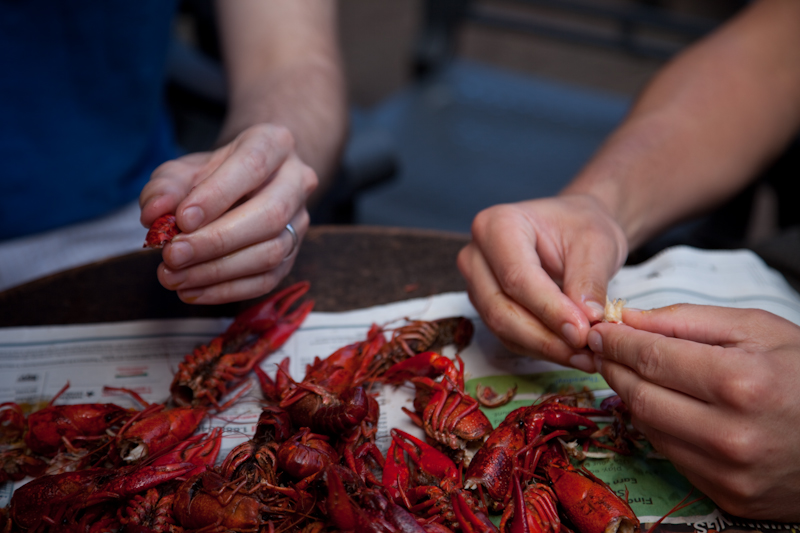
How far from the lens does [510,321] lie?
35.0 inches

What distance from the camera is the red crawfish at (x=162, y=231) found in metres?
0.81

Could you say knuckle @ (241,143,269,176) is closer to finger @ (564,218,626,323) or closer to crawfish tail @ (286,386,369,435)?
crawfish tail @ (286,386,369,435)

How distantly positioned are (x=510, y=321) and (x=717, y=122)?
83 cm

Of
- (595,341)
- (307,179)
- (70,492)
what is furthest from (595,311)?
(70,492)

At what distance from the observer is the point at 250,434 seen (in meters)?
0.92

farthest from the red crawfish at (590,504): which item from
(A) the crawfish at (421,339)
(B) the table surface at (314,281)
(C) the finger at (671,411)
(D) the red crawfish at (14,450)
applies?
(D) the red crawfish at (14,450)

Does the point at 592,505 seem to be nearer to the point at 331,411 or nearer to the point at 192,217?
the point at 331,411

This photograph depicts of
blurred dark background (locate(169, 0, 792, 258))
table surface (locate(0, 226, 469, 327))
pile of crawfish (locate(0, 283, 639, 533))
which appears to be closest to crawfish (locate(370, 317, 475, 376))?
pile of crawfish (locate(0, 283, 639, 533))

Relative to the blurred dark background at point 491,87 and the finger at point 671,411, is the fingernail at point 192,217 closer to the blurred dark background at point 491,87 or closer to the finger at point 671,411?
the finger at point 671,411

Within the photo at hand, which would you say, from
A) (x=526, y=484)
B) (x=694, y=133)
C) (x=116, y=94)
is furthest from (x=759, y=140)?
(x=116, y=94)

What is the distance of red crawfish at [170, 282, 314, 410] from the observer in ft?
3.14

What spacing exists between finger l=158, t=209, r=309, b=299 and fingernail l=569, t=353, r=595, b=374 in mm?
493

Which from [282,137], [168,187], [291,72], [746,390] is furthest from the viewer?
[291,72]

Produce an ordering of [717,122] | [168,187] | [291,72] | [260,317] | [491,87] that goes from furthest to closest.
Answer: [491,87] → [291,72] → [717,122] → [260,317] → [168,187]
